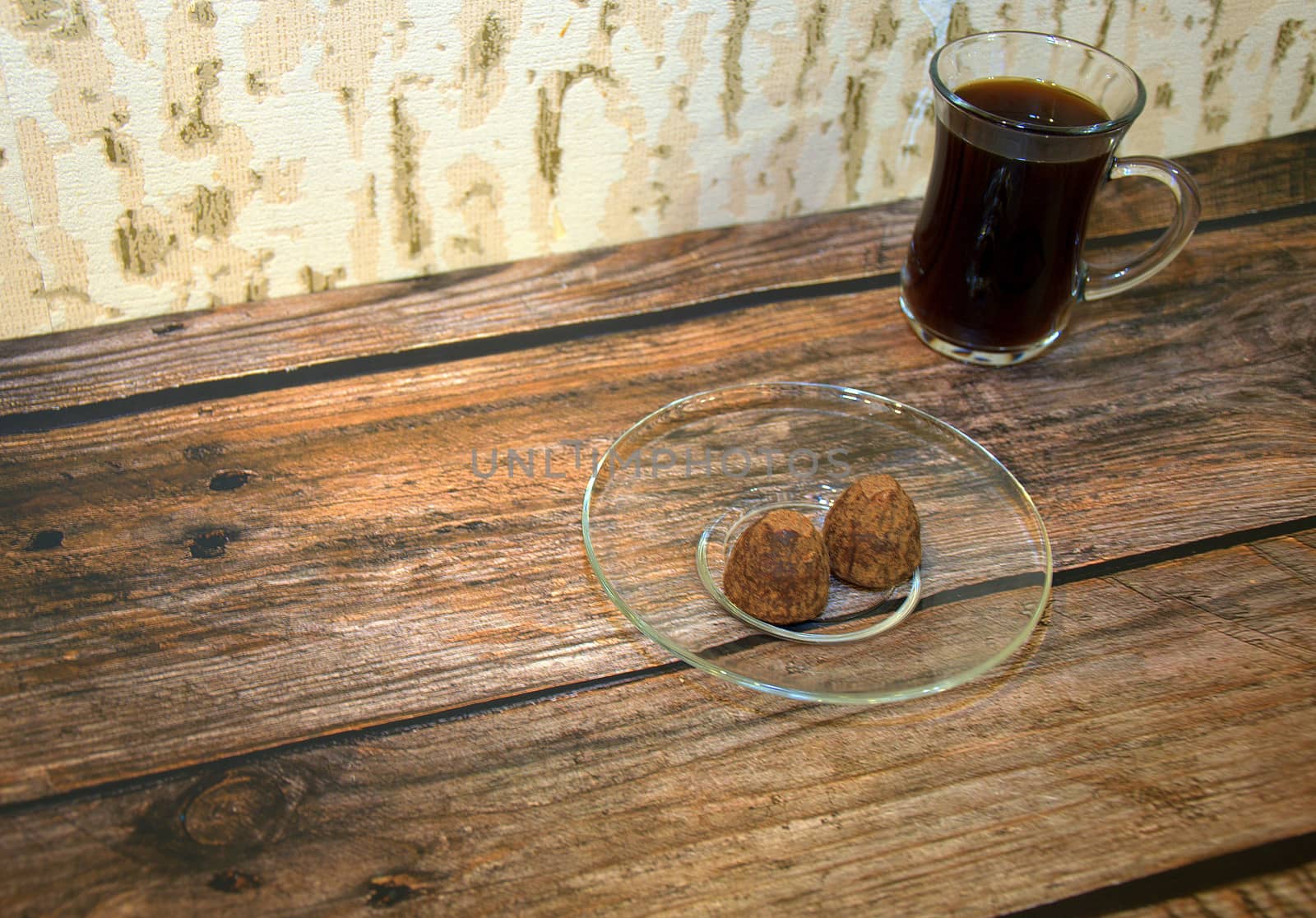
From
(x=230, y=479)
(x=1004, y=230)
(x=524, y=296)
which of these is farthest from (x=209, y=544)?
(x=1004, y=230)

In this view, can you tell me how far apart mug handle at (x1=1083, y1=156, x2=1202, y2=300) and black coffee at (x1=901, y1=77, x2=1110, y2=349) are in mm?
25

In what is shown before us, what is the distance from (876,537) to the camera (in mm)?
632

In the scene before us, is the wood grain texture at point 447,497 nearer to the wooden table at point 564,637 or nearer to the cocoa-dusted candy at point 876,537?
the wooden table at point 564,637

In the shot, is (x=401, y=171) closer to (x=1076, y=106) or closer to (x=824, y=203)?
(x=824, y=203)

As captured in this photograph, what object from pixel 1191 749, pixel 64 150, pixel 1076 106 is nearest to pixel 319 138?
pixel 64 150

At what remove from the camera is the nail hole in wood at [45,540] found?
668mm

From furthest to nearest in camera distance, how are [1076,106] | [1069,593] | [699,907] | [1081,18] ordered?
[1081,18]
[1076,106]
[1069,593]
[699,907]

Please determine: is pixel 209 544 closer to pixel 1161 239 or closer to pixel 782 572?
pixel 782 572

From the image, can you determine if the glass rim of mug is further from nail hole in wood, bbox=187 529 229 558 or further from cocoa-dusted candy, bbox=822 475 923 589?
nail hole in wood, bbox=187 529 229 558

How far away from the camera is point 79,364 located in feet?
2.64

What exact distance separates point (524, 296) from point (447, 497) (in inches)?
9.1

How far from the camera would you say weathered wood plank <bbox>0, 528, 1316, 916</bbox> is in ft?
1.68

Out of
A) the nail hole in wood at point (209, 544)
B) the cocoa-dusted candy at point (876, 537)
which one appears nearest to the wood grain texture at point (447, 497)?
the nail hole in wood at point (209, 544)

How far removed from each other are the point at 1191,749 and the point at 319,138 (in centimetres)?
68
